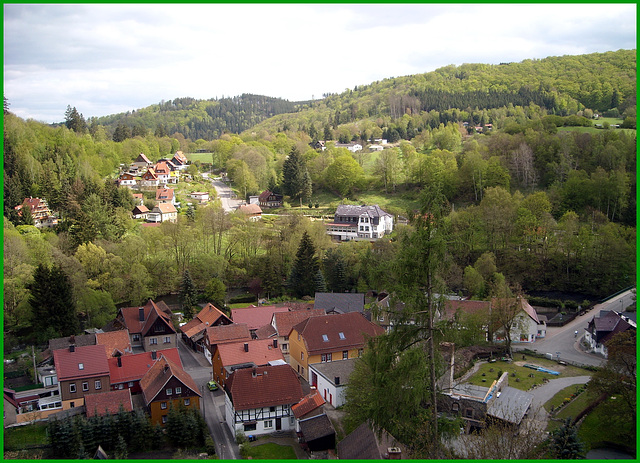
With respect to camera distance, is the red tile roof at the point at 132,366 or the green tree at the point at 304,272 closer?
the red tile roof at the point at 132,366

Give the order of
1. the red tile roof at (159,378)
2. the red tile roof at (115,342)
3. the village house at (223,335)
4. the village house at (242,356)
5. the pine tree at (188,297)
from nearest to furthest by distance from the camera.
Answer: the red tile roof at (159,378) → the village house at (242,356) → the red tile roof at (115,342) → the village house at (223,335) → the pine tree at (188,297)

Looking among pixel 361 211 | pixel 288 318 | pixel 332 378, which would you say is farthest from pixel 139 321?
pixel 361 211

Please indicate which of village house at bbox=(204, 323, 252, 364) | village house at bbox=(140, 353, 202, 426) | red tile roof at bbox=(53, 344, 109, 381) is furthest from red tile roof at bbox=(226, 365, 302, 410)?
red tile roof at bbox=(53, 344, 109, 381)

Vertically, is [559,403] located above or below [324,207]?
below

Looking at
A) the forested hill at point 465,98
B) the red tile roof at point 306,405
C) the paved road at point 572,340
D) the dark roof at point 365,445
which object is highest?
the forested hill at point 465,98

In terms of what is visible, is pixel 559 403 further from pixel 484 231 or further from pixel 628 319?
pixel 484 231

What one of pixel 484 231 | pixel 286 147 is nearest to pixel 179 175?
pixel 286 147

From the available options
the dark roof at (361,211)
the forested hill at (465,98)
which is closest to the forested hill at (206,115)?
the forested hill at (465,98)

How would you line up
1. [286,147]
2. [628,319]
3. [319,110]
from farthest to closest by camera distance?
[319,110], [286,147], [628,319]

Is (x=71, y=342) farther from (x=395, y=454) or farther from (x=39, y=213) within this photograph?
(x=39, y=213)

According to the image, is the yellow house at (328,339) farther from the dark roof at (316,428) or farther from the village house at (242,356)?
the dark roof at (316,428)
